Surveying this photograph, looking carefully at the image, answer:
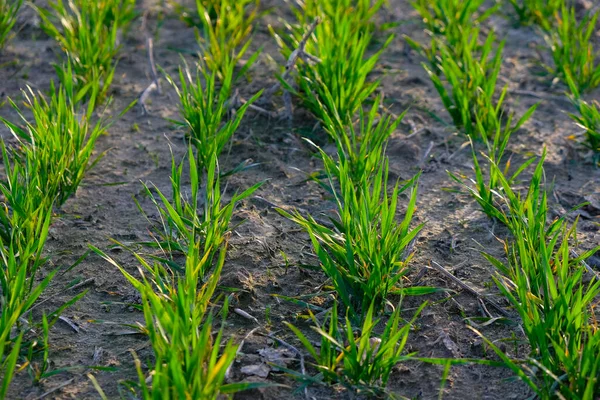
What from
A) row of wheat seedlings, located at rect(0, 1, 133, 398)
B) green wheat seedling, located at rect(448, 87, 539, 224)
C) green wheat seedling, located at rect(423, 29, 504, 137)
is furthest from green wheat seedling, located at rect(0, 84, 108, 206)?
green wheat seedling, located at rect(423, 29, 504, 137)

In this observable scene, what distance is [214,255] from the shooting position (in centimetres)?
231

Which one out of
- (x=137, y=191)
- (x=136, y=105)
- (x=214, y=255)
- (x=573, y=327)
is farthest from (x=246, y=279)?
(x=136, y=105)

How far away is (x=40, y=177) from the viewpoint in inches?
93.0

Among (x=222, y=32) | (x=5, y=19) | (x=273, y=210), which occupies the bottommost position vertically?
(x=273, y=210)

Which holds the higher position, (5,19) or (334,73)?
(334,73)

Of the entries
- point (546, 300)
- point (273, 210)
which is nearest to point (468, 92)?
point (273, 210)

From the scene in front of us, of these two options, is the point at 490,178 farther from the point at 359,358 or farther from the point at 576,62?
the point at 576,62

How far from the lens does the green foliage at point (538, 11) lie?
370cm

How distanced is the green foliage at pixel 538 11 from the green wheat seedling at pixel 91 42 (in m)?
1.90

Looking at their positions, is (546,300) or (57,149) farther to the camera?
(57,149)

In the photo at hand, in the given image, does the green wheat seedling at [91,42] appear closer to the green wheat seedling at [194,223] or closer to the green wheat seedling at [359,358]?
the green wheat seedling at [194,223]

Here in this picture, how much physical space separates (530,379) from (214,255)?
3.17 feet

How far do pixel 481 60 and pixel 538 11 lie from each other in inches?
33.1

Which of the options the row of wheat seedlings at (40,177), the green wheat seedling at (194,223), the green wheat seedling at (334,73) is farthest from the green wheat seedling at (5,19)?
the green wheat seedling at (194,223)
